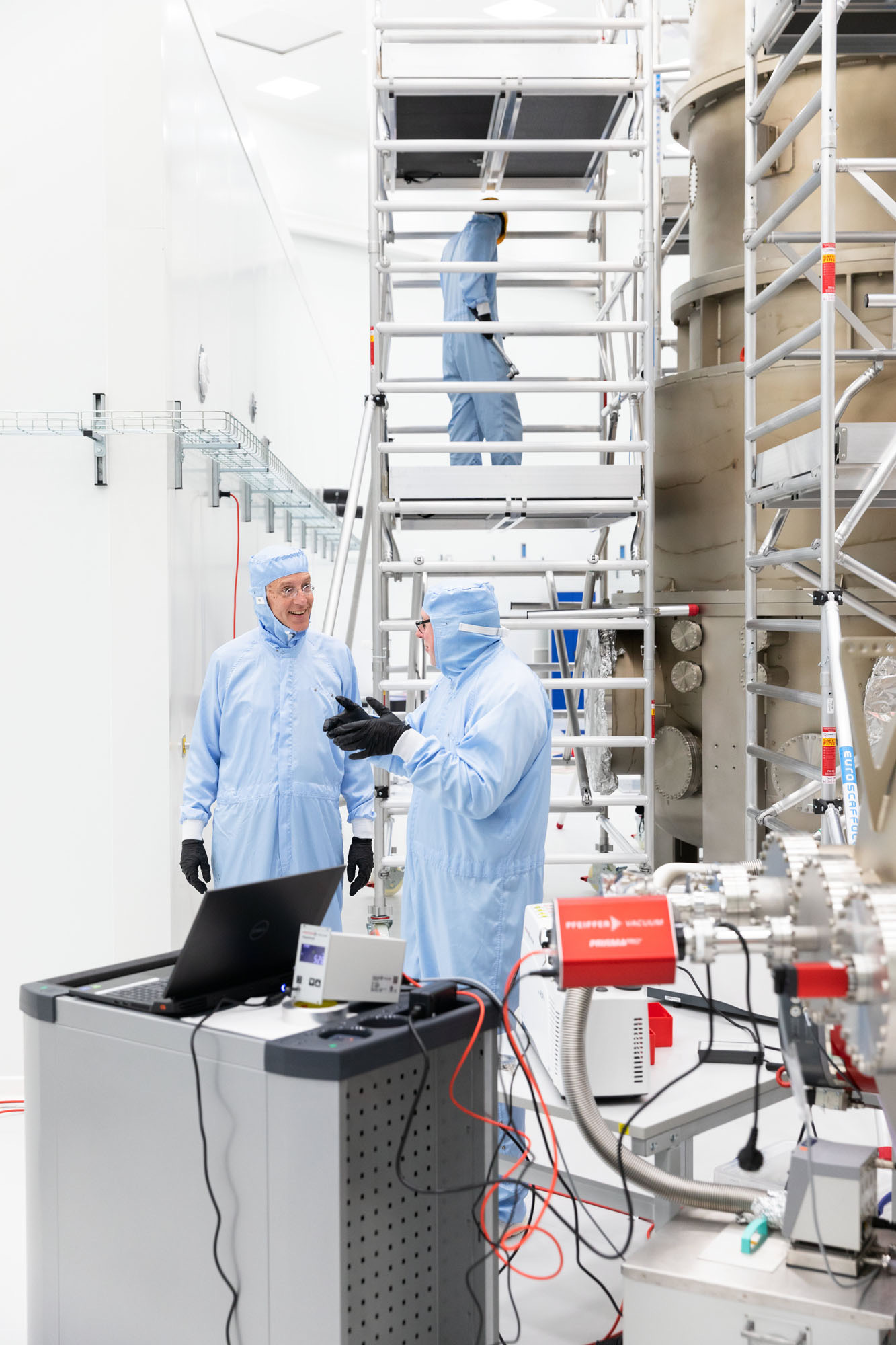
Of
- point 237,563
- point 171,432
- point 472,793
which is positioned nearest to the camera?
point 472,793

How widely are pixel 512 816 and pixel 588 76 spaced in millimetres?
2792

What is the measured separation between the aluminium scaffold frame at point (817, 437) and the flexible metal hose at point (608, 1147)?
1.27 meters

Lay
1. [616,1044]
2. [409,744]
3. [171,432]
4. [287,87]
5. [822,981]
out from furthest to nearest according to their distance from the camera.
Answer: [287,87], [171,432], [409,744], [616,1044], [822,981]

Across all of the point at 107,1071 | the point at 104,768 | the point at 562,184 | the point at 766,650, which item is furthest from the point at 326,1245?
the point at 562,184

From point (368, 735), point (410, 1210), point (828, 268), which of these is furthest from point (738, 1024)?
point (828, 268)

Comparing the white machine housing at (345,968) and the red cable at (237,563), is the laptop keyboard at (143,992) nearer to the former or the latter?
the white machine housing at (345,968)

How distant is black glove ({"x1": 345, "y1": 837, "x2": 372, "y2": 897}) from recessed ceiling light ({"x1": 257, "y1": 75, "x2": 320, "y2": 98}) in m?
7.41

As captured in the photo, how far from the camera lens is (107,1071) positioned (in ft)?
5.80

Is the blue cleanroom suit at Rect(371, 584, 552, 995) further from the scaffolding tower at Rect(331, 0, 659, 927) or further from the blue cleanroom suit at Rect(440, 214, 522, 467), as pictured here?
the blue cleanroom suit at Rect(440, 214, 522, 467)

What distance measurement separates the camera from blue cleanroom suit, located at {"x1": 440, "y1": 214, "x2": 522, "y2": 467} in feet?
14.1

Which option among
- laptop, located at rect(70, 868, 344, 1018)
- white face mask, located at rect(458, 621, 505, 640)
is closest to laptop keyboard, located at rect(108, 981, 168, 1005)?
laptop, located at rect(70, 868, 344, 1018)

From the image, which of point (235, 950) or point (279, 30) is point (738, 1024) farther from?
point (279, 30)

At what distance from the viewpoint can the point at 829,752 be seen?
320 cm

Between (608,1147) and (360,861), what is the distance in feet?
6.53
